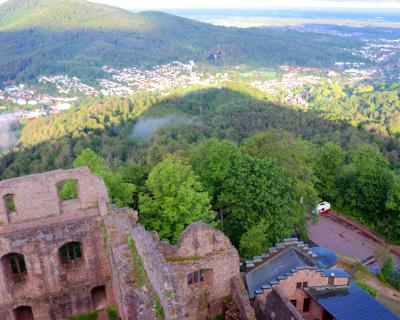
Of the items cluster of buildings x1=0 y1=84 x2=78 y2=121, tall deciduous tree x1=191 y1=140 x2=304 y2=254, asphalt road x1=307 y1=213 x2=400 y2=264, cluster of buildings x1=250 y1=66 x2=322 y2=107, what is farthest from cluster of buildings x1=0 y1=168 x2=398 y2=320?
cluster of buildings x1=250 y1=66 x2=322 y2=107

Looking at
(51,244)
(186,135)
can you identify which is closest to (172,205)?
(51,244)

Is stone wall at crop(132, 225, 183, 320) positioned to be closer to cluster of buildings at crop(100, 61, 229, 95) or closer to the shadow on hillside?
the shadow on hillside

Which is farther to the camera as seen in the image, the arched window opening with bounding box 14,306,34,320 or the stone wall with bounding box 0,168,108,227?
the arched window opening with bounding box 14,306,34,320

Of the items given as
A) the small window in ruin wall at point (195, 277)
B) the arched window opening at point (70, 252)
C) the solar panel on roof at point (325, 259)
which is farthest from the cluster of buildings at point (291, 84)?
the small window in ruin wall at point (195, 277)

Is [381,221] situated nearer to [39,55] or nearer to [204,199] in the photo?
[204,199]

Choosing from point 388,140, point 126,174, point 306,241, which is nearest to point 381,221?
point 306,241

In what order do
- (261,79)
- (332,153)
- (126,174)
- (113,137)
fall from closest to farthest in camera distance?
(126,174)
(332,153)
(113,137)
(261,79)

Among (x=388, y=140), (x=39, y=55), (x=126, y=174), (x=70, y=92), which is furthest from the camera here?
(x=39, y=55)

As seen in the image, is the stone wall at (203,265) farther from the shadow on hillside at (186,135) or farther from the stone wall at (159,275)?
the shadow on hillside at (186,135)
